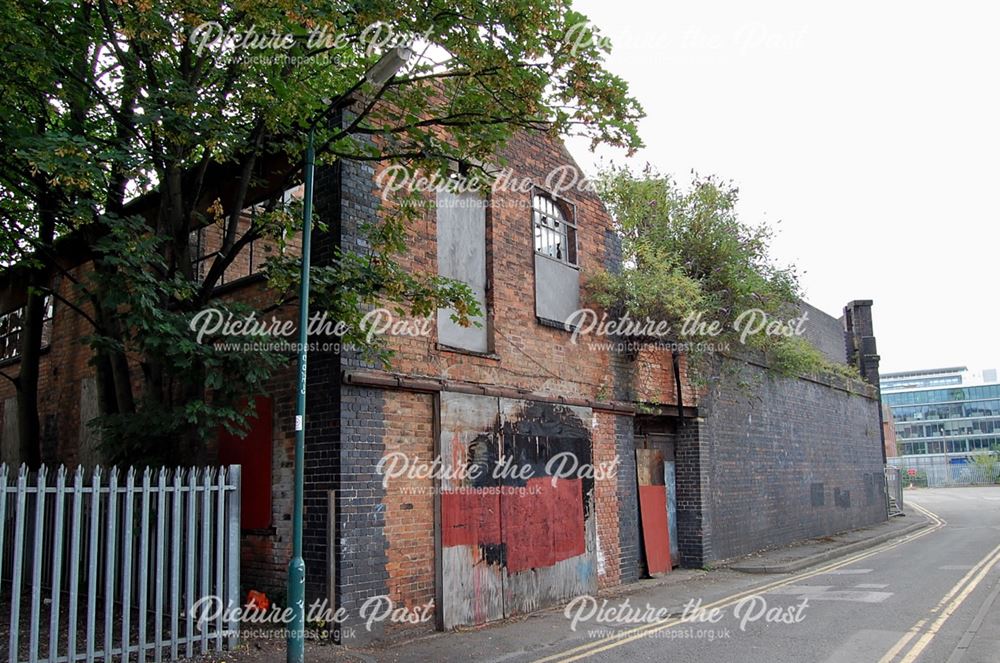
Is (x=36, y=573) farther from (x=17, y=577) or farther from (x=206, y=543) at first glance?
(x=206, y=543)

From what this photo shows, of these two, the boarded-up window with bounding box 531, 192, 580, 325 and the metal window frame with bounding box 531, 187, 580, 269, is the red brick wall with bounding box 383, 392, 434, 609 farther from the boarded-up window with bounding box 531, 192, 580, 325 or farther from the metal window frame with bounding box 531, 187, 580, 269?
the metal window frame with bounding box 531, 187, 580, 269

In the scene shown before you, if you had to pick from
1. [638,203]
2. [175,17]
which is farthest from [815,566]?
[175,17]

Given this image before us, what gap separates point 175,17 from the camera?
817 cm

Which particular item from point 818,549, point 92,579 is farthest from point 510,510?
point 818,549

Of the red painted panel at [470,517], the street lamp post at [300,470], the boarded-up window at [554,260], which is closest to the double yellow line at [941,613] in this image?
the red painted panel at [470,517]

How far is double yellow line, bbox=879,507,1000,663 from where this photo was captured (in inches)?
326

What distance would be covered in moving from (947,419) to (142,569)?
137 meters

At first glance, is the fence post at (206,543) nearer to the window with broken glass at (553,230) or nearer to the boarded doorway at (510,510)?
the boarded doorway at (510,510)

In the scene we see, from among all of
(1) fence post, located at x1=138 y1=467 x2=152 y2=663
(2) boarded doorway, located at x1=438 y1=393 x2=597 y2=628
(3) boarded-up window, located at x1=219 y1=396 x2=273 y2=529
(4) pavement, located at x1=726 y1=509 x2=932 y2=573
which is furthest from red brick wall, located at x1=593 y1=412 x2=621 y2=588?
(1) fence post, located at x1=138 y1=467 x2=152 y2=663

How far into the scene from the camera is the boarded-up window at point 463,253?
10.9m

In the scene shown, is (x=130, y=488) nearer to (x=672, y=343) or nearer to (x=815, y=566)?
(x=672, y=343)

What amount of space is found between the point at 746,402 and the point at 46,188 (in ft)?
48.8

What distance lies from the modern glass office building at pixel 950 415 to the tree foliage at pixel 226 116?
12356cm

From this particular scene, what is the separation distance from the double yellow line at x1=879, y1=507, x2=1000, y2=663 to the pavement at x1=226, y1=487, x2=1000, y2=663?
16mm
